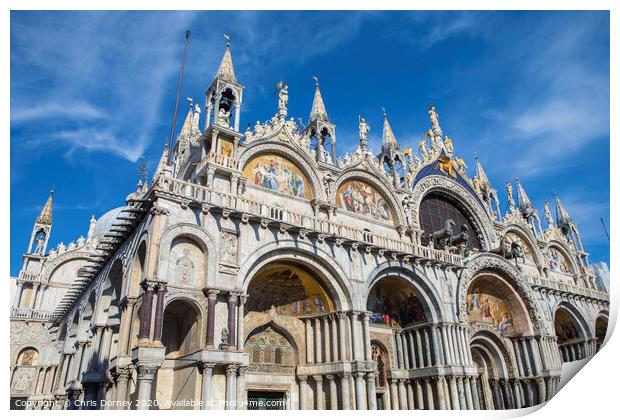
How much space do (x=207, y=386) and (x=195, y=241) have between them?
13.8 ft

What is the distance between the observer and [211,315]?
502 inches

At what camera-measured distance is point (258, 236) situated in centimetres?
1486

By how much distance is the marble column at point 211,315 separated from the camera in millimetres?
12533

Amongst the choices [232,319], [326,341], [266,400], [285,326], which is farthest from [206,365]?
[326,341]

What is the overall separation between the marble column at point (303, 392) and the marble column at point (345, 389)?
1498mm

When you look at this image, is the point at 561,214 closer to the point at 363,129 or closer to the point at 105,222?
the point at 363,129

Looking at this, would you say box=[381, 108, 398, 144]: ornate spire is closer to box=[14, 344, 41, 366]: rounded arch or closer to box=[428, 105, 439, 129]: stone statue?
box=[428, 105, 439, 129]: stone statue

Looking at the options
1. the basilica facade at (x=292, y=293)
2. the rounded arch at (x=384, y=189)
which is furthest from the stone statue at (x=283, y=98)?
the rounded arch at (x=384, y=189)

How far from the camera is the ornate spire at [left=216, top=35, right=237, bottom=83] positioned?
18.3 m

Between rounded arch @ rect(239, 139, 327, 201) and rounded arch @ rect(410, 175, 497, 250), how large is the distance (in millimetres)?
7224

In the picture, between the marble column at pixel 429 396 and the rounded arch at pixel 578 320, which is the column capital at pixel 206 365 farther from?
the rounded arch at pixel 578 320

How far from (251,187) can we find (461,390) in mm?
11197
